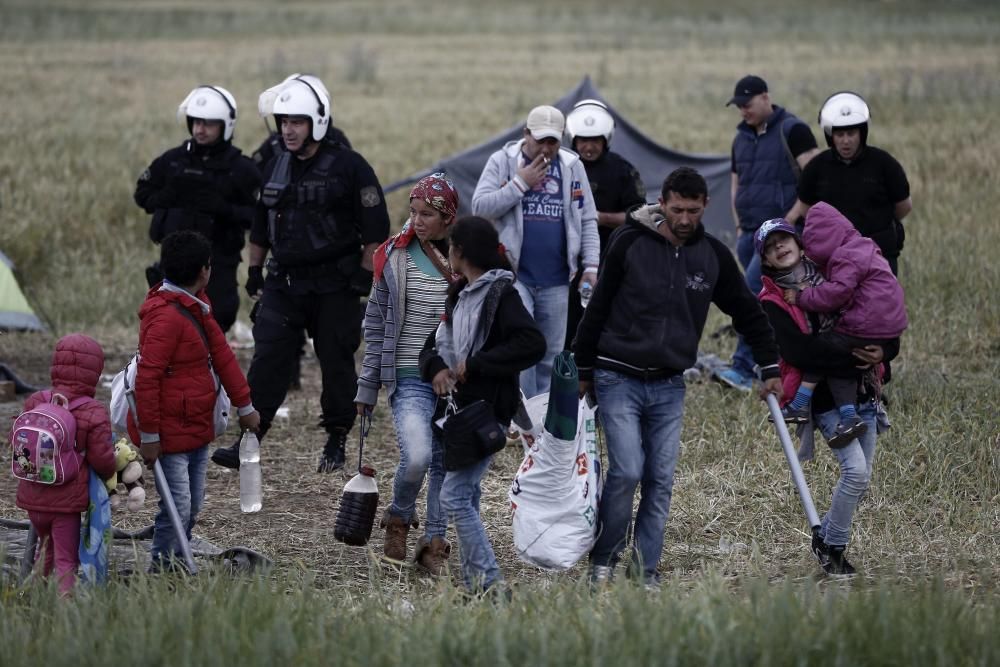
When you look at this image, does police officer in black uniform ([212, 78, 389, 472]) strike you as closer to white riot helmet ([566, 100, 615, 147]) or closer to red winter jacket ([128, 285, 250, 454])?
white riot helmet ([566, 100, 615, 147])

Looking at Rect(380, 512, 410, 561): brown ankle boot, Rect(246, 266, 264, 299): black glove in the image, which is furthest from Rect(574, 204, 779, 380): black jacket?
Rect(246, 266, 264, 299): black glove

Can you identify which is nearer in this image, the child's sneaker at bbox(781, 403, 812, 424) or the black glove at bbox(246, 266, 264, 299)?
the child's sneaker at bbox(781, 403, 812, 424)

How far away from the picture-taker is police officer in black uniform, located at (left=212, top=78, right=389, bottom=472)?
8016 mm

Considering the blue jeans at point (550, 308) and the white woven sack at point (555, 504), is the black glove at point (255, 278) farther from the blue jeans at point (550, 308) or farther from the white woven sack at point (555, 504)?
the white woven sack at point (555, 504)

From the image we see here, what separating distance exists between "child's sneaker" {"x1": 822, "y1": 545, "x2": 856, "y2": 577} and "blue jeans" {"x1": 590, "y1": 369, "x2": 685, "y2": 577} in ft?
2.45

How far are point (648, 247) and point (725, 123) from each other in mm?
19166

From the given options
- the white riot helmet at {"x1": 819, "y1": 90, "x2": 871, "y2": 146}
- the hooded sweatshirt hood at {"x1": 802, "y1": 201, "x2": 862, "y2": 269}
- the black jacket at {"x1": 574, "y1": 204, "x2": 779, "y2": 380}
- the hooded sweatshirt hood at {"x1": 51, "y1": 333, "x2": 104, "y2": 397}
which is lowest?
the hooded sweatshirt hood at {"x1": 51, "y1": 333, "x2": 104, "y2": 397}

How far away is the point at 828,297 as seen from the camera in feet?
20.7

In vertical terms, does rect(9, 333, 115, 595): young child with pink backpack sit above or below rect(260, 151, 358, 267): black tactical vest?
below

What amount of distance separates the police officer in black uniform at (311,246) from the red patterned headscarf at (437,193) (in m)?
1.59

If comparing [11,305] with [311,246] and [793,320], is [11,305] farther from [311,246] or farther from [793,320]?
[793,320]

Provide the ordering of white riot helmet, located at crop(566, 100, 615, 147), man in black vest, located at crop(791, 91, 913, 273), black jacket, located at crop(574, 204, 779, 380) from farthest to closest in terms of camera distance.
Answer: white riot helmet, located at crop(566, 100, 615, 147)
man in black vest, located at crop(791, 91, 913, 273)
black jacket, located at crop(574, 204, 779, 380)

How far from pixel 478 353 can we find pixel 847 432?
63.4 inches

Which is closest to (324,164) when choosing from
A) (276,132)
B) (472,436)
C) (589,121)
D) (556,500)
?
(276,132)
